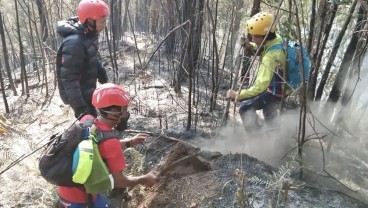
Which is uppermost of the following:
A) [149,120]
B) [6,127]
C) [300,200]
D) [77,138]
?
[77,138]

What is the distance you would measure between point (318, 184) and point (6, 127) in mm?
4652

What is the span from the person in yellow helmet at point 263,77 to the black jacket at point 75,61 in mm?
1440

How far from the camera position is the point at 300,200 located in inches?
109

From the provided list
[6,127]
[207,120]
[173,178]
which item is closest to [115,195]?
[173,178]

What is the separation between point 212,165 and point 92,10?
6.20ft

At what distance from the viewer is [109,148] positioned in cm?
222

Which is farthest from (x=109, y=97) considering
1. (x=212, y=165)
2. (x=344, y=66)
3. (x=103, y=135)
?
(x=344, y=66)

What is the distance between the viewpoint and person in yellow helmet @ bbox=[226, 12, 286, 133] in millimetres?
3547

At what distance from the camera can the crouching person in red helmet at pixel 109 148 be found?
2232mm

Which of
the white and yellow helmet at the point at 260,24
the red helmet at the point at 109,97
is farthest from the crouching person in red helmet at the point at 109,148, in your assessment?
the white and yellow helmet at the point at 260,24

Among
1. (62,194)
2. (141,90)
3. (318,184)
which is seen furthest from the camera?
(141,90)

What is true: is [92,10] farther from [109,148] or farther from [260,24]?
[109,148]

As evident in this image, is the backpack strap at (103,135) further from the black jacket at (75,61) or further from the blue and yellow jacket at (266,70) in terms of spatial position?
the blue and yellow jacket at (266,70)

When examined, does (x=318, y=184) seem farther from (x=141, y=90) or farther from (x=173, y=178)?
(x=141, y=90)
